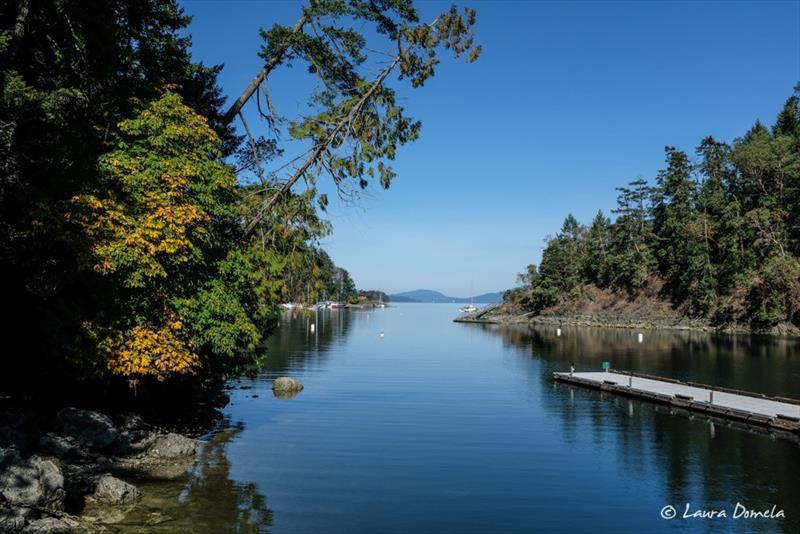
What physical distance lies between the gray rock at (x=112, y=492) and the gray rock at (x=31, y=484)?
1.65 m

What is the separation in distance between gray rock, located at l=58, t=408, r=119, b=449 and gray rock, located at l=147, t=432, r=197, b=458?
165 cm

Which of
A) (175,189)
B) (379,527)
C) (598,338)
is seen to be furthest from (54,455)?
(598,338)

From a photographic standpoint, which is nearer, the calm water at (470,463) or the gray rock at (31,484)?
the gray rock at (31,484)

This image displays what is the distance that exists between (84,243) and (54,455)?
7041 millimetres

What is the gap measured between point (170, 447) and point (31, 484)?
838 cm

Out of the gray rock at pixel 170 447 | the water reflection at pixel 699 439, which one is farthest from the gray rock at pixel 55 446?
the water reflection at pixel 699 439

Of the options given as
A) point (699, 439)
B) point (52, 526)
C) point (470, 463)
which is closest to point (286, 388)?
point (470, 463)

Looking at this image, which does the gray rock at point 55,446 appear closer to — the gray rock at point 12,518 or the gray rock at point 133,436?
the gray rock at point 133,436

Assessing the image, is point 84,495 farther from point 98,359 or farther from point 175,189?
point 175,189

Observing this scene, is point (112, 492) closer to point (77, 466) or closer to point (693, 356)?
point (77, 466)

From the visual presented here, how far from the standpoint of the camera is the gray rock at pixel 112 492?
16.0m

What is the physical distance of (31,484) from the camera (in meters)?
13.8

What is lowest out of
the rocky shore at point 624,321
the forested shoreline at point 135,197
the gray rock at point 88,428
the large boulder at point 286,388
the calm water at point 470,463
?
the calm water at point 470,463

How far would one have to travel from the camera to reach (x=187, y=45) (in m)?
31.0
